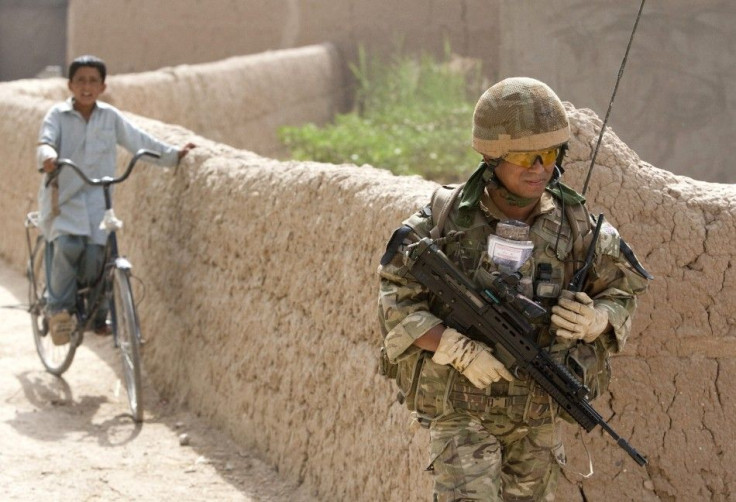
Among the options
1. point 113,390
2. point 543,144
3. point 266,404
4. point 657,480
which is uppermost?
point 543,144

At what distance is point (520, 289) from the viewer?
10.8ft

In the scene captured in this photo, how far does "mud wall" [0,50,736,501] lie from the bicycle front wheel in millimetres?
276

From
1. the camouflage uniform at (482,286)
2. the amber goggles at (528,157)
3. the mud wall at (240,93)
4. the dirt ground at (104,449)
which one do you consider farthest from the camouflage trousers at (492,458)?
the mud wall at (240,93)

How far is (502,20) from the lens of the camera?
358 inches

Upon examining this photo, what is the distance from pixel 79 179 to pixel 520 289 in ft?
11.5

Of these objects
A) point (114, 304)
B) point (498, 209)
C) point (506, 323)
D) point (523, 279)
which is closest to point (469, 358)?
point (506, 323)

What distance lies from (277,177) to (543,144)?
2212 mm

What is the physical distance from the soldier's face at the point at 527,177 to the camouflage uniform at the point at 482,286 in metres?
0.09

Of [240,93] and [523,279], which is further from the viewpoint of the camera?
[240,93]

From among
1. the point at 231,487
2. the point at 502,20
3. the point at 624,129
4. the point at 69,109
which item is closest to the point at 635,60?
the point at 624,129

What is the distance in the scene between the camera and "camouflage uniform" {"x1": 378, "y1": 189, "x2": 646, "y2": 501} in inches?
131

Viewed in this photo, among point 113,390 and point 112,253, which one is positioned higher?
point 112,253

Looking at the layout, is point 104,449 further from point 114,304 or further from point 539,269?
point 539,269

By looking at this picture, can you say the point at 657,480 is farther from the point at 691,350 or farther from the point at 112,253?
the point at 112,253
